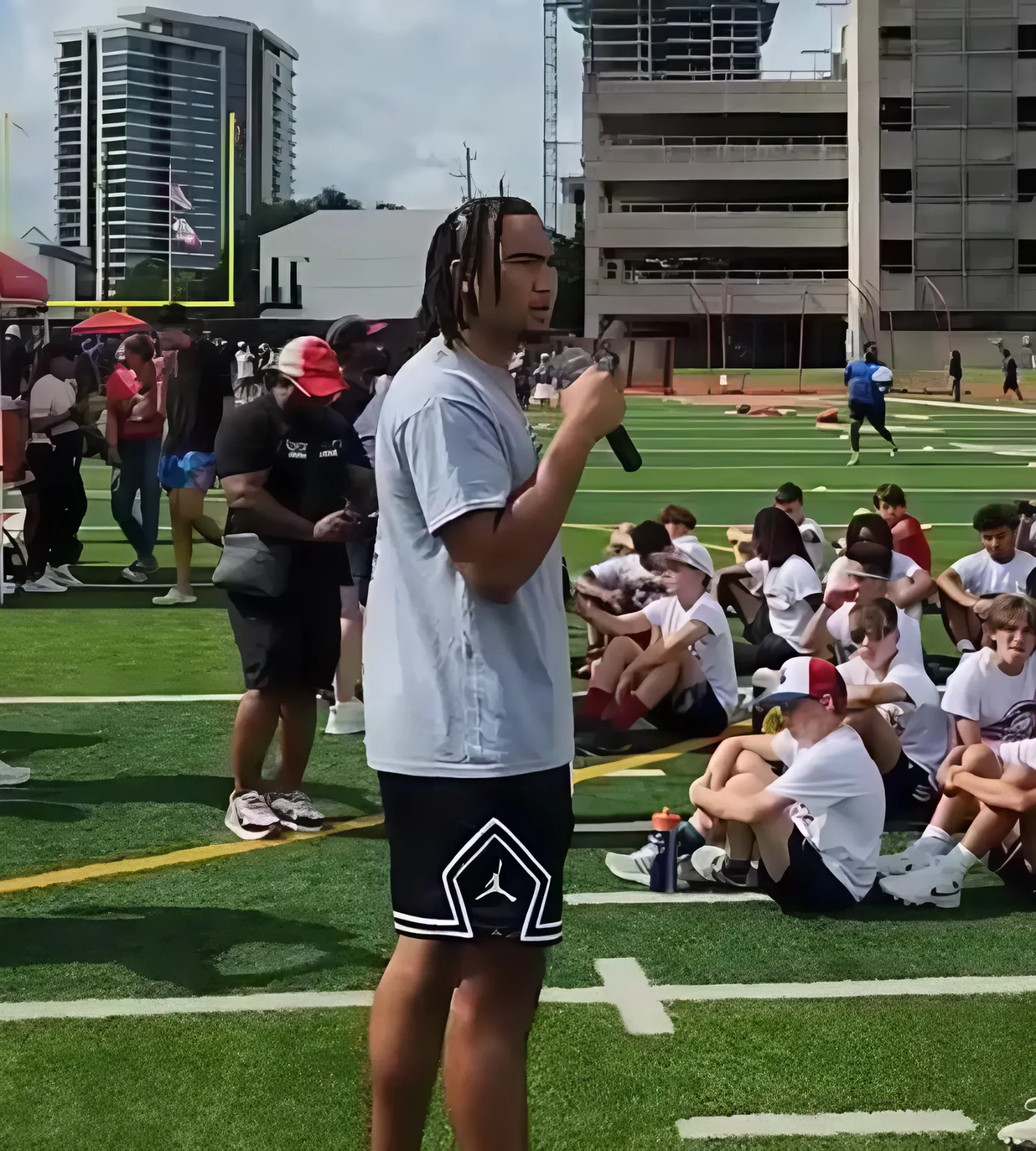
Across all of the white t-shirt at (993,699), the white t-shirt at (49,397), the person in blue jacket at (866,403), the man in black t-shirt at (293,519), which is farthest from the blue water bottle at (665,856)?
the person in blue jacket at (866,403)

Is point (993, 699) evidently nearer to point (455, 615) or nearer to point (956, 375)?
point (455, 615)

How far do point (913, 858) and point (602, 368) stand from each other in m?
2.93

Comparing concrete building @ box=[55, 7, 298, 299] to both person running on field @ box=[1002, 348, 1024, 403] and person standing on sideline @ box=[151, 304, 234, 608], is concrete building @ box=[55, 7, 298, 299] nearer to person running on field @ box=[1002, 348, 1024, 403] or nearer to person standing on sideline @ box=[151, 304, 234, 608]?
person standing on sideline @ box=[151, 304, 234, 608]

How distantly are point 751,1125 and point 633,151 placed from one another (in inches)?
2229

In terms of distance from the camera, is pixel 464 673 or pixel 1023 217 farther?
pixel 1023 217

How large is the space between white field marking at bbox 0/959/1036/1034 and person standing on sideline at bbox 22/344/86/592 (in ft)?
24.5

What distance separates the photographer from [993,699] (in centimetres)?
493

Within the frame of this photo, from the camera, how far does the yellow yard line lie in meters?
4.63

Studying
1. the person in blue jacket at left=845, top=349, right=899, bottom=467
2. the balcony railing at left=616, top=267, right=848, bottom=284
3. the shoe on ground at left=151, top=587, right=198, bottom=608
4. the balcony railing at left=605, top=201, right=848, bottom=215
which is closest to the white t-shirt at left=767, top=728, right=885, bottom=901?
the shoe on ground at left=151, top=587, right=198, bottom=608

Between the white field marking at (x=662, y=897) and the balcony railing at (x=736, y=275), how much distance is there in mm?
52352

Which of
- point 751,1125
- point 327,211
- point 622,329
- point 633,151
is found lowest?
point 751,1125

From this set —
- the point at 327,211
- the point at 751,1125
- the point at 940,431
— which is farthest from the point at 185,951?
the point at 940,431

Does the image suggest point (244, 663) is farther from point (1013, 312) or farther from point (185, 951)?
point (1013, 312)

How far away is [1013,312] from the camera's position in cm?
3334
